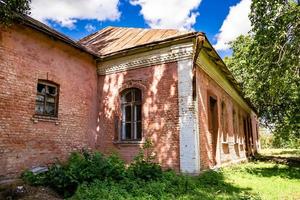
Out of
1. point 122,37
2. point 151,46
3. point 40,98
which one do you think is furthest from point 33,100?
point 122,37

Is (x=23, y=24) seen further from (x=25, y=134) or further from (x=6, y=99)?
(x=25, y=134)

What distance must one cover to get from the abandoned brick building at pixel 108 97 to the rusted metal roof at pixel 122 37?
0.10 meters

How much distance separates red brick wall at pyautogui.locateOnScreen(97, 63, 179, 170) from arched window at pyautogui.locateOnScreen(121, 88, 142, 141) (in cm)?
25

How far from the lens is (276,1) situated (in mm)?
8547

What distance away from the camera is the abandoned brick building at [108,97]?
7836 millimetres

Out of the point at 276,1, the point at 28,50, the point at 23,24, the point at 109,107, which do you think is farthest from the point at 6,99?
the point at 276,1

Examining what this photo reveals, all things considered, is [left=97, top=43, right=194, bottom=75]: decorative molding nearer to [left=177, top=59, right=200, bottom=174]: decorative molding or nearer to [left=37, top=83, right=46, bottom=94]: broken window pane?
[left=177, top=59, right=200, bottom=174]: decorative molding

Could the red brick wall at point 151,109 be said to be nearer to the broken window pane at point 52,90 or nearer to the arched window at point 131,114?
the arched window at point 131,114

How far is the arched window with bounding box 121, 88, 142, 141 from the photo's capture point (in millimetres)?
10092

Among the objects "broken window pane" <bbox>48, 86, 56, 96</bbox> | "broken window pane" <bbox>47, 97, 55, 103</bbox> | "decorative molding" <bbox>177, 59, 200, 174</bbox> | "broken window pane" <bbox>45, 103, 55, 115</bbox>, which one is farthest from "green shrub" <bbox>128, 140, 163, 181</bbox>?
"broken window pane" <bbox>48, 86, 56, 96</bbox>

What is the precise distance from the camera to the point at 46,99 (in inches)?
351

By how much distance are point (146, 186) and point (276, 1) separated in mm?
7079

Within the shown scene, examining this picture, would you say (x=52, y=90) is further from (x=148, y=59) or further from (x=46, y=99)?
(x=148, y=59)

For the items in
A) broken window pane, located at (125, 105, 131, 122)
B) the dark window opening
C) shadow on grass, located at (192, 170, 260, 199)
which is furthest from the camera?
the dark window opening
